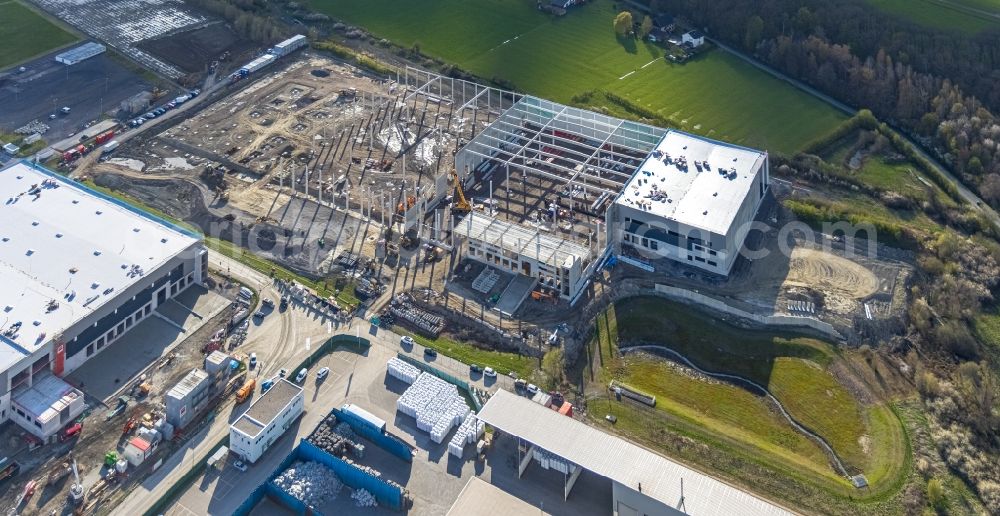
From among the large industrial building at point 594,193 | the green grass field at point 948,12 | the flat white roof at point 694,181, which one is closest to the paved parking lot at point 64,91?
the large industrial building at point 594,193

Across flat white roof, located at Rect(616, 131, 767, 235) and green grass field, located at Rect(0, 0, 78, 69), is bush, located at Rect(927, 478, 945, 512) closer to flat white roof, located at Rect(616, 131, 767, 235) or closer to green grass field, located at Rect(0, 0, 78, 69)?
flat white roof, located at Rect(616, 131, 767, 235)

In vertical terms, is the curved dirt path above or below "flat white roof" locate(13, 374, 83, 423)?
above

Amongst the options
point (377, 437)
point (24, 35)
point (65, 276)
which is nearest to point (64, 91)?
point (24, 35)

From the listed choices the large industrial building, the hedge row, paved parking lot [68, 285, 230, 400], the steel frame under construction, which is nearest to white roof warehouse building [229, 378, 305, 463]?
paved parking lot [68, 285, 230, 400]

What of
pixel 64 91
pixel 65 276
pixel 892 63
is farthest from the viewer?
pixel 892 63

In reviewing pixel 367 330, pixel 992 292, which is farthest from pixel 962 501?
pixel 367 330

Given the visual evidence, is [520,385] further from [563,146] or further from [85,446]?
[563,146]

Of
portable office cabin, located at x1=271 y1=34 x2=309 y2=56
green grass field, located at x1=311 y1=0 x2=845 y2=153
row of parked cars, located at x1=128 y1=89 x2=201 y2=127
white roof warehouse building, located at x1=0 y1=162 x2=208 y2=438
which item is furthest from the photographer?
Result: portable office cabin, located at x1=271 y1=34 x2=309 y2=56
